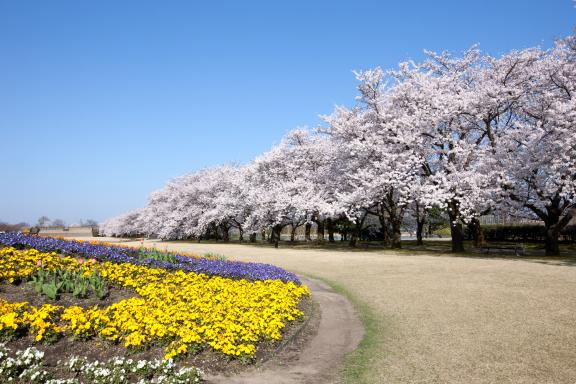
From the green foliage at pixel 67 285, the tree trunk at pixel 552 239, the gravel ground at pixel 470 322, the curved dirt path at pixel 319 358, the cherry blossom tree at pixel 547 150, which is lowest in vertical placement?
the curved dirt path at pixel 319 358

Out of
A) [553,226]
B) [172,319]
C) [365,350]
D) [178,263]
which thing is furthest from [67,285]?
[553,226]

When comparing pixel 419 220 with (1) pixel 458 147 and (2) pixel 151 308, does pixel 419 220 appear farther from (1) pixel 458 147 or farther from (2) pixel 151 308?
(2) pixel 151 308

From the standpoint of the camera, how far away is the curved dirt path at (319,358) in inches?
267

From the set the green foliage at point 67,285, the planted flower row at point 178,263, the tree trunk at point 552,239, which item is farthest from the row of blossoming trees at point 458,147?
the green foliage at point 67,285

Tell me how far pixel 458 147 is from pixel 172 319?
2373 cm

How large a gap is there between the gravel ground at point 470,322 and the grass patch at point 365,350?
3.5 inches

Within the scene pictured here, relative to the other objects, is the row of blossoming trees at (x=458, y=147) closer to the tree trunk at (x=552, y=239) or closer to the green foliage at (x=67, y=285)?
the tree trunk at (x=552, y=239)

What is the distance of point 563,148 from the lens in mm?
23156

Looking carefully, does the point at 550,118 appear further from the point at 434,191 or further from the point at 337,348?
the point at 337,348

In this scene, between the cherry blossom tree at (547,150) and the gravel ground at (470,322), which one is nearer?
the gravel ground at (470,322)

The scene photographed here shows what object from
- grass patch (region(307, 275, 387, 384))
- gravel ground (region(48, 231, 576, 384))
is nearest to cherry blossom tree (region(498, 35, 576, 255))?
gravel ground (region(48, 231, 576, 384))

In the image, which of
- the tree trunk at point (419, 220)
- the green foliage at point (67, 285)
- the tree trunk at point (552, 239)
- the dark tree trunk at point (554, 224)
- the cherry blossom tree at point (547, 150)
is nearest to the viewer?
the green foliage at point (67, 285)

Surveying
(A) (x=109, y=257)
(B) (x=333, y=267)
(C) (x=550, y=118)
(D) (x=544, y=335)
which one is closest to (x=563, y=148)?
(C) (x=550, y=118)

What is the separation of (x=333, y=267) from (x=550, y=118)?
15122 millimetres
